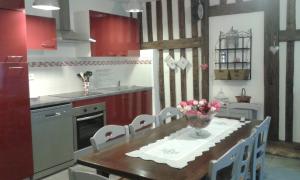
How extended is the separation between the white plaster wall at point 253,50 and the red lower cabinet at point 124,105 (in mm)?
1242

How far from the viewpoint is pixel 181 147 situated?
2066mm

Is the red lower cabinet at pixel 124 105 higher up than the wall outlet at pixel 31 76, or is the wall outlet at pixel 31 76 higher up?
the wall outlet at pixel 31 76

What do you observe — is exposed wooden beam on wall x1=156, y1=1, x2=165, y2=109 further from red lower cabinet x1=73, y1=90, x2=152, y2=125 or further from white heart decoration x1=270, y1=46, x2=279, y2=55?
white heart decoration x1=270, y1=46, x2=279, y2=55

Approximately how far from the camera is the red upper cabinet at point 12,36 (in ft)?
9.61

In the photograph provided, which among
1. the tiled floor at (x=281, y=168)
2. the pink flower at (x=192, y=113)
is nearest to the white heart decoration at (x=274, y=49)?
the tiled floor at (x=281, y=168)

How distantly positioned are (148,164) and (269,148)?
2996 mm

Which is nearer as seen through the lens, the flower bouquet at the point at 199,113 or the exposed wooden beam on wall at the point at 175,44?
the flower bouquet at the point at 199,113

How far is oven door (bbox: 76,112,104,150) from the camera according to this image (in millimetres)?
3795

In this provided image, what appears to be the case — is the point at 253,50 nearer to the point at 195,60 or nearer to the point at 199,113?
the point at 195,60

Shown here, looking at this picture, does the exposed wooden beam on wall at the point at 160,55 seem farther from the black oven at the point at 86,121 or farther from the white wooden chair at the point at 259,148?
the white wooden chair at the point at 259,148

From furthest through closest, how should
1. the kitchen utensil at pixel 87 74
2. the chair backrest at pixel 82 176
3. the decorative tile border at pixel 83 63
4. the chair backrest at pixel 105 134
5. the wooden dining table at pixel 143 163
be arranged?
the kitchen utensil at pixel 87 74, the decorative tile border at pixel 83 63, the chair backrest at pixel 105 134, the wooden dining table at pixel 143 163, the chair backrest at pixel 82 176

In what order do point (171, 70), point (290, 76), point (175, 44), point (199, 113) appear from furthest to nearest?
point (171, 70)
point (175, 44)
point (290, 76)
point (199, 113)

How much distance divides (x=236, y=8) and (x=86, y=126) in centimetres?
279

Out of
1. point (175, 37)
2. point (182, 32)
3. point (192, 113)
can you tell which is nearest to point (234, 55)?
point (182, 32)
